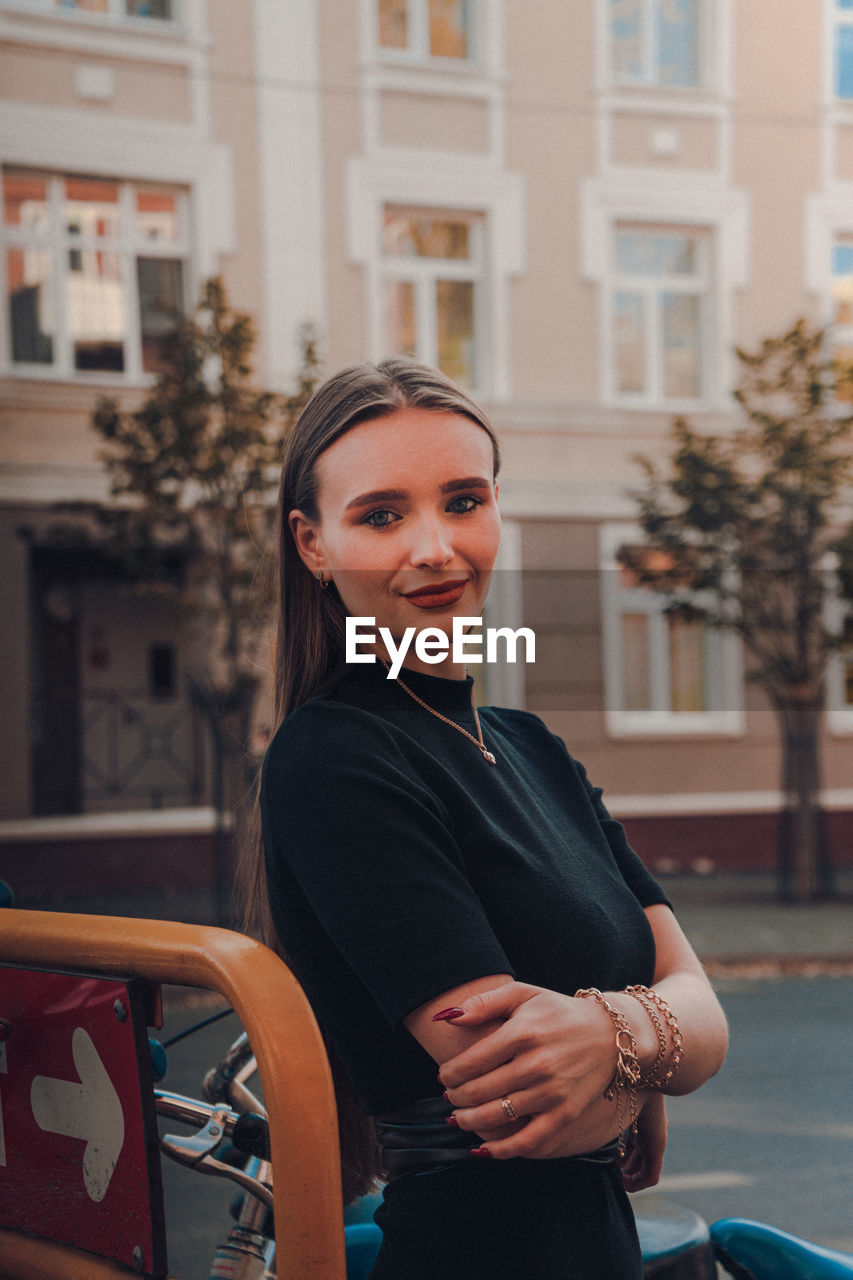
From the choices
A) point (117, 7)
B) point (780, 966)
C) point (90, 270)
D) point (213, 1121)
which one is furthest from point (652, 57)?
point (213, 1121)

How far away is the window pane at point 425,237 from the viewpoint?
43.5ft

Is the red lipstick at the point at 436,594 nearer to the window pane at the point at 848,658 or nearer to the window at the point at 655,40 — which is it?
the window pane at the point at 848,658

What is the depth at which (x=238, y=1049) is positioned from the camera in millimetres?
1497

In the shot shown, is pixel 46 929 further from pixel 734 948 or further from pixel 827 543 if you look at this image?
pixel 827 543

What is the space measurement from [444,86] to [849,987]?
9.57 m

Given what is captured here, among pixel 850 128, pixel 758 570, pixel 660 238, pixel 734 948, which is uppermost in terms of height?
pixel 850 128

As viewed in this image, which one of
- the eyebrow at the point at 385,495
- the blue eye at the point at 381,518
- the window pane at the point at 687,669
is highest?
the eyebrow at the point at 385,495

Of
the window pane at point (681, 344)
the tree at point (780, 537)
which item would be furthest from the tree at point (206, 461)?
the window pane at point (681, 344)

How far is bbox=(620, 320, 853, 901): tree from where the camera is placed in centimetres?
1069

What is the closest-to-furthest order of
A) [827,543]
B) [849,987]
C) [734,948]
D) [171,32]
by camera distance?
[849,987] → [734,948] → [827,543] → [171,32]

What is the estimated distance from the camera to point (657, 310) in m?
13.9

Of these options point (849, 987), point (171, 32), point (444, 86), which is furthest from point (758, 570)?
point (171, 32)

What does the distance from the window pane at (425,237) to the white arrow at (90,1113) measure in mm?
12676

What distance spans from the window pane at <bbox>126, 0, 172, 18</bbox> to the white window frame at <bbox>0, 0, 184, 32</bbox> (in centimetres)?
2
